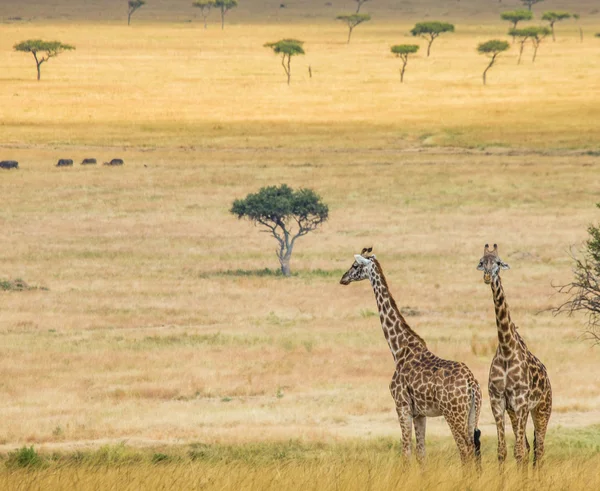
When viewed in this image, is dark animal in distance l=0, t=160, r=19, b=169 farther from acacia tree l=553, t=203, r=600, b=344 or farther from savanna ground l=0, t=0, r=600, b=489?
acacia tree l=553, t=203, r=600, b=344

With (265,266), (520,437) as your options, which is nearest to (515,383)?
(520,437)

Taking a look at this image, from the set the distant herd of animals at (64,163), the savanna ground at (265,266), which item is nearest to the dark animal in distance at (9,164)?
the distant herd of animals at (64,163)

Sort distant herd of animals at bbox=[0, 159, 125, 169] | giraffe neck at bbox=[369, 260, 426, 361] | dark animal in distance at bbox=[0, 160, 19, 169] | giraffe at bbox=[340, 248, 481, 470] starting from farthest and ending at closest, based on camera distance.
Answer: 1. distant herd of animals at bbox=[0, 159, 125, 169]
2. dark animal in distance at bbox=[0, 160, 19, 169]
3. giraffe neck at bbox=[369, 260, 426, 361]
4. giraffe at bbox=[340, 248, 481, 470]

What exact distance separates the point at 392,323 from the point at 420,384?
40.6 inches

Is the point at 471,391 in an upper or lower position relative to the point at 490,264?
lower

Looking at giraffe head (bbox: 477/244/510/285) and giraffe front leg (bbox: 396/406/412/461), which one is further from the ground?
giraffe head (bbox: 477/244/510/285)

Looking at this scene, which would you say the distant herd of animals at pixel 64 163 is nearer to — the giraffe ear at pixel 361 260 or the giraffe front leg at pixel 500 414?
the giraffe ear at pixel 361 260

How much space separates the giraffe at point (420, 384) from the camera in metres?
12.7

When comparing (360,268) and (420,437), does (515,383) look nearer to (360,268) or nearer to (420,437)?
(420,437)

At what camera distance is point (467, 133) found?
108m

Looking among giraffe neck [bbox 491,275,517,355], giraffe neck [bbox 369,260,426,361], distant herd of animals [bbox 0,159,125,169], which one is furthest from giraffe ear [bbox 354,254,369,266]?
distant herd of animals [bbox 0,159,125,169]

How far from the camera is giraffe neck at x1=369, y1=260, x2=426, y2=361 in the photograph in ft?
44.9

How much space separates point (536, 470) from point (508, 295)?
3726 centimetres

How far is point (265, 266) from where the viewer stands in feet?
183
